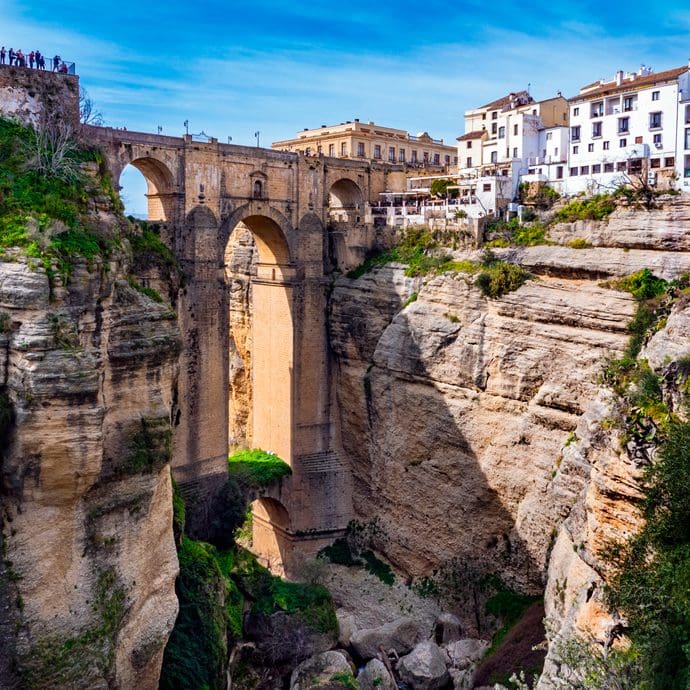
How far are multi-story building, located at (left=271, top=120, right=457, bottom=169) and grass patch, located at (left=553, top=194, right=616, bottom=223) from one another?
564 inches

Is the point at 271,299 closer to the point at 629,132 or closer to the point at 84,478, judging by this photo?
the point at 629,132

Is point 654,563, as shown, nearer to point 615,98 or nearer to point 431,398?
point 431,398

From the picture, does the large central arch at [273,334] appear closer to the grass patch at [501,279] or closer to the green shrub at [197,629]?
the grass patch at [501,279]

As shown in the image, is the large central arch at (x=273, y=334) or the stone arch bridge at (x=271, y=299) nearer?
the stone arch bridge at (x=271, y=299)

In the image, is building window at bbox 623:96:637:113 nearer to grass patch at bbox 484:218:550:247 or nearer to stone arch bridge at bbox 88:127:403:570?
grass patch at bbox 484:218:550:247

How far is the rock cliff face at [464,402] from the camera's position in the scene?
23578mm

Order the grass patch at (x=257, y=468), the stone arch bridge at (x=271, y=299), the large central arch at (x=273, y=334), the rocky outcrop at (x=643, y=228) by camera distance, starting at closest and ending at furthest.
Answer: the rocky outcrop at (x=643, y=228), the stone arch bridge at (x=271, y=299), the grass patch at (x=257, y=468), the large central arch at (x=273, y=334)

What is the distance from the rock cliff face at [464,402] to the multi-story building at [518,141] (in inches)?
315

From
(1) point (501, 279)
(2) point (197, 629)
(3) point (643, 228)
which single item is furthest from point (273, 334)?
(2) point (197, 629)

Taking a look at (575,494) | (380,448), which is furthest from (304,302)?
(575,494)

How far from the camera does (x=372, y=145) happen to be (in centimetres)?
4300

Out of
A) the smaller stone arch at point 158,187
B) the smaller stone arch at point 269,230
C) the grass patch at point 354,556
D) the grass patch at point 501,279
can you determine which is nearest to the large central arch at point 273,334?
the smaller stone arch at point 269,230

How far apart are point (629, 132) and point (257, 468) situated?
18659 millimetres

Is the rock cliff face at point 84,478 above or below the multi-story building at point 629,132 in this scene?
below
